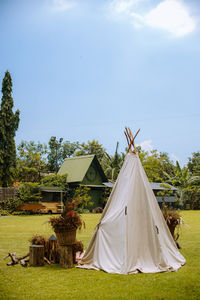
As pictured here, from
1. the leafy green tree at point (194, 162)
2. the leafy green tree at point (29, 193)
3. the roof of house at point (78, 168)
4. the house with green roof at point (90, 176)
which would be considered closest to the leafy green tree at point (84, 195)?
the house with green roof at point (90, 176)

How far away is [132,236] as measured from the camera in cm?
720

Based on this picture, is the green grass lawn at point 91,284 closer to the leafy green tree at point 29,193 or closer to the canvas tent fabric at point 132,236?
the canvas tent fabric at point 132,236

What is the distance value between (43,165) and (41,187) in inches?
411

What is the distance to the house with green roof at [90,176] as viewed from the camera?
105 ft

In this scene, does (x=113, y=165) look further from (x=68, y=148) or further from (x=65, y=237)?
(x=65, y=237)

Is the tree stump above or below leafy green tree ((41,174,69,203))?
below

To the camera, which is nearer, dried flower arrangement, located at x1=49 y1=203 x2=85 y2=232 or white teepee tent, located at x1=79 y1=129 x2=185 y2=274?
white teepee tent, located at x1=79 y1=129 x2=185 y2=274

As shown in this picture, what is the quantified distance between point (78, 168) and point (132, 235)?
26099 mm

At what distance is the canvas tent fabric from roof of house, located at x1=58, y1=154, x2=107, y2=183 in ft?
77.4

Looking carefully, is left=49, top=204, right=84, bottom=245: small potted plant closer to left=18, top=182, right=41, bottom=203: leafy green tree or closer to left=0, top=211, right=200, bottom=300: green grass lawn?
left=0, top=211, right=200, bottom=300: green grass lawn

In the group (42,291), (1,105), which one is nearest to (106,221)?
(42,291)

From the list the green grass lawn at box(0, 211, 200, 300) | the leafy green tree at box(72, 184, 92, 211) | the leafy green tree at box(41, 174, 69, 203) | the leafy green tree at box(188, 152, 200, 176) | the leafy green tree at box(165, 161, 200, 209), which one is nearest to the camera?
the green grass lawn at box(0, 211, 200, 300)

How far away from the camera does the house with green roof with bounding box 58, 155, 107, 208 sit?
32.0 metres

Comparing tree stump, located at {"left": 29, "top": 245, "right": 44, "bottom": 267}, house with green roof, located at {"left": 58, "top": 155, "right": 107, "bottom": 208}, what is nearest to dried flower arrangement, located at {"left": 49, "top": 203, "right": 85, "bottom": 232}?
tree stump, located at {"left": 29, "top": 245, "right": 44, "bottom": 267}
